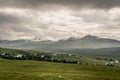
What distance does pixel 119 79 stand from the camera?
6590 inches

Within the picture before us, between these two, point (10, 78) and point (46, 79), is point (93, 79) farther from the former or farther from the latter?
point (10, 78)

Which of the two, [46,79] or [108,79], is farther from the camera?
[108,79]

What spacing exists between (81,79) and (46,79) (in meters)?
23.7

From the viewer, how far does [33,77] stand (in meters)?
160

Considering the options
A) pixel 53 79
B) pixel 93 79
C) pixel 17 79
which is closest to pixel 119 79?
pixel 93 79

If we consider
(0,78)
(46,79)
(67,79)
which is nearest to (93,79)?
(67,79)

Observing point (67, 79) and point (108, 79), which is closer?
point (67, 79)

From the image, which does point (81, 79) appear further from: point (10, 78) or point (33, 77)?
point (10, 78)

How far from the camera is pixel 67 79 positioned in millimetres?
155750

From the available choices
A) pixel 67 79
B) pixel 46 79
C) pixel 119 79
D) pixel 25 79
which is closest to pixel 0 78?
pixel 25 79

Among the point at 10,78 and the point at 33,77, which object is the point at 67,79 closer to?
the point at 33,77

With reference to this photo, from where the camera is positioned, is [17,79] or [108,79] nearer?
[17,79]

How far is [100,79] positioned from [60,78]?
27999mm

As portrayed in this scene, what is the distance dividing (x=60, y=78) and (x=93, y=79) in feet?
74.5
